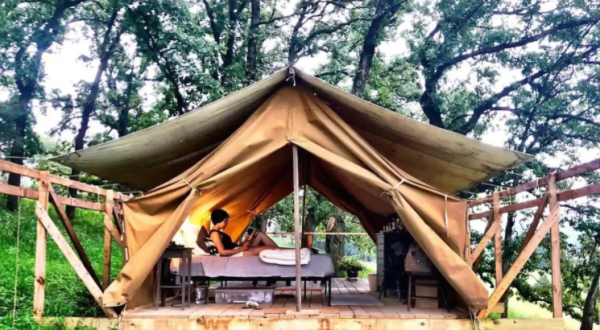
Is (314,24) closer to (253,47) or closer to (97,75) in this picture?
(253,47)

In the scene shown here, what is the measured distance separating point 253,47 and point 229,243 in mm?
7284

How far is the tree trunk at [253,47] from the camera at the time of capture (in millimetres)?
11805

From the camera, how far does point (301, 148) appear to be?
468cm

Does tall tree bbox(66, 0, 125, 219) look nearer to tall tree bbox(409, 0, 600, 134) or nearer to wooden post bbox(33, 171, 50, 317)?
tall tree bbox(409, 0, 600, 134)

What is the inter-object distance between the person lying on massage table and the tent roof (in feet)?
2.97

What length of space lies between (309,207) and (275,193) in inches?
167

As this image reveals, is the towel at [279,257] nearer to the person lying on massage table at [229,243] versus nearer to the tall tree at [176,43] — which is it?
the person lying on massage table at [229,243]

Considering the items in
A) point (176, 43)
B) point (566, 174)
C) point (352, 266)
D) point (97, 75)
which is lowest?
point (352, 266)

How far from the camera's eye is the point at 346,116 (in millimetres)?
4777

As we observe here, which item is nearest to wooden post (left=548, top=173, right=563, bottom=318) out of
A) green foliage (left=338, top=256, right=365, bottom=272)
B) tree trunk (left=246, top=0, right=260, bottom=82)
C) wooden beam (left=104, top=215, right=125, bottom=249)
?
wooden beam (left=104, top=215, right=125, bottom=249)

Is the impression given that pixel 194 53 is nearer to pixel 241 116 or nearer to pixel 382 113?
pixel 241 116

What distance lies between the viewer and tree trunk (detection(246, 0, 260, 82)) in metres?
11.8

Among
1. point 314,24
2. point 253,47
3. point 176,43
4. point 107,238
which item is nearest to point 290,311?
point 107,238

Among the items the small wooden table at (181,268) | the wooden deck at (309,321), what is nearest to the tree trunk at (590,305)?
the wooden deck at (309,321)
